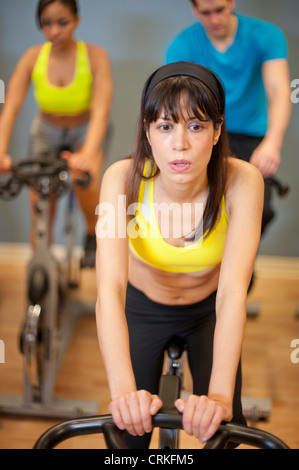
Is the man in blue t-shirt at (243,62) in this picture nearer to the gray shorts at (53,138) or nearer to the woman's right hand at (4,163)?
the woman's right hand at (4,163)

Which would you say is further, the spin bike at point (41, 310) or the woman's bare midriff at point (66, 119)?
the woman's bare midriff at point (66, 119)

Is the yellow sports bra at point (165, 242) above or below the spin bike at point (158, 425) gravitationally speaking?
above

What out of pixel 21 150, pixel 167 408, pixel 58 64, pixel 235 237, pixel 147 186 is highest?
pixel 21 150

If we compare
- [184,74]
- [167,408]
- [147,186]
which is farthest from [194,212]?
[167,408]

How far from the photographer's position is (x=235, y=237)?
1.20 m

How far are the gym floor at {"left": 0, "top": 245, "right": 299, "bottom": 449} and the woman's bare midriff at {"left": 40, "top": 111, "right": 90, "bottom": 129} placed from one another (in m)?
0.95

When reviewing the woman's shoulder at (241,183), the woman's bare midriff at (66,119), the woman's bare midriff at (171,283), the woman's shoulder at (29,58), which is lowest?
the woman's bare midriff at (171,283)

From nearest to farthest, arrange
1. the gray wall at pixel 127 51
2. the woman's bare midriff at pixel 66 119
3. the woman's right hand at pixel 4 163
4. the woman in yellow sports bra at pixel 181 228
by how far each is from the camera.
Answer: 1. the woman in yellow sports bra at pixel 181 228
2. the woman's right hand at pixel 4 163
3. the woman's bare midriff at pixel 66 119
4. the gray wall at pixel 127 51

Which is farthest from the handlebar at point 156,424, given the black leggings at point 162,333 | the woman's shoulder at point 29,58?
the woman's shoulder at point 29,58

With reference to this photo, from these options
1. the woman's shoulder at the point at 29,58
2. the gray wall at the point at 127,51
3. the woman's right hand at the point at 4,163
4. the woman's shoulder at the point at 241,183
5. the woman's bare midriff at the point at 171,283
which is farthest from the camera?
the gray wall at the point at 127,51

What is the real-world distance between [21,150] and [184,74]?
89.1 inches

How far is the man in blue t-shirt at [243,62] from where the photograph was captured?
1496 millimetres

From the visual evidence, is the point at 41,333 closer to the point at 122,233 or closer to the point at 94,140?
the point at 94,140

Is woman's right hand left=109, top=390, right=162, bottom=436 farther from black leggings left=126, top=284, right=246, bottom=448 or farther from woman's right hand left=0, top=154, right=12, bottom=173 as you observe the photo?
woman's right hand left=0, top=154, right=12, bottom=173
